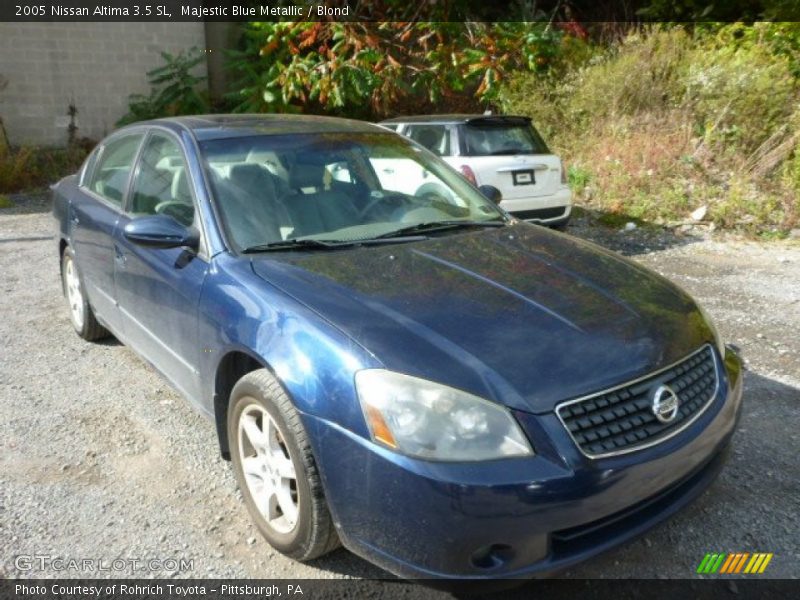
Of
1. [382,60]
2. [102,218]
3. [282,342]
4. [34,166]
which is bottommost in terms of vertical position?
[34,166]

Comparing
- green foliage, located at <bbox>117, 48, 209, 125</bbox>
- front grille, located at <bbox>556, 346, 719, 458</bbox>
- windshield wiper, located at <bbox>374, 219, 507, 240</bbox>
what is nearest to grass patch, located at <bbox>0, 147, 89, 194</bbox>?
green foliage, located at <bbox>117, 48, 209, 125</bbox>

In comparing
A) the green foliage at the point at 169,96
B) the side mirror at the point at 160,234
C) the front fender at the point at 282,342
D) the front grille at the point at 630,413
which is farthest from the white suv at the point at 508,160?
the green foliage at the point at 169,96

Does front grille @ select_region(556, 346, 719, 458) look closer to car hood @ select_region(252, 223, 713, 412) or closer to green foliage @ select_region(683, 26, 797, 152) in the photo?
car hood @ select_region(252, 223, 713, 412)

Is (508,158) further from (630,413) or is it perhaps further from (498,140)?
(630,413)

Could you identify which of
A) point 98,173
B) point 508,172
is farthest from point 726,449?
point 508,172

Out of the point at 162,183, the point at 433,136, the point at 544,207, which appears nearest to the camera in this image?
the point at 162,183

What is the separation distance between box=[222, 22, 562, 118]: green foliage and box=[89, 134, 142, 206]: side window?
826 centimetres

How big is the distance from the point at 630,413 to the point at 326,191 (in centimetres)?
184

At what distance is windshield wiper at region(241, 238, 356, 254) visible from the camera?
2.91 metres

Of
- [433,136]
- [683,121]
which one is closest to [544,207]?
[433,136]

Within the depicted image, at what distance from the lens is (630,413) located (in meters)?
2.19

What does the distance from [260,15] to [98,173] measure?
10.6 metres

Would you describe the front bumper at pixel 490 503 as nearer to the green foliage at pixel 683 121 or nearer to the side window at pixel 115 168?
the side window at pixel 115 168

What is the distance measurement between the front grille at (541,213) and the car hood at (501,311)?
14.5ft
